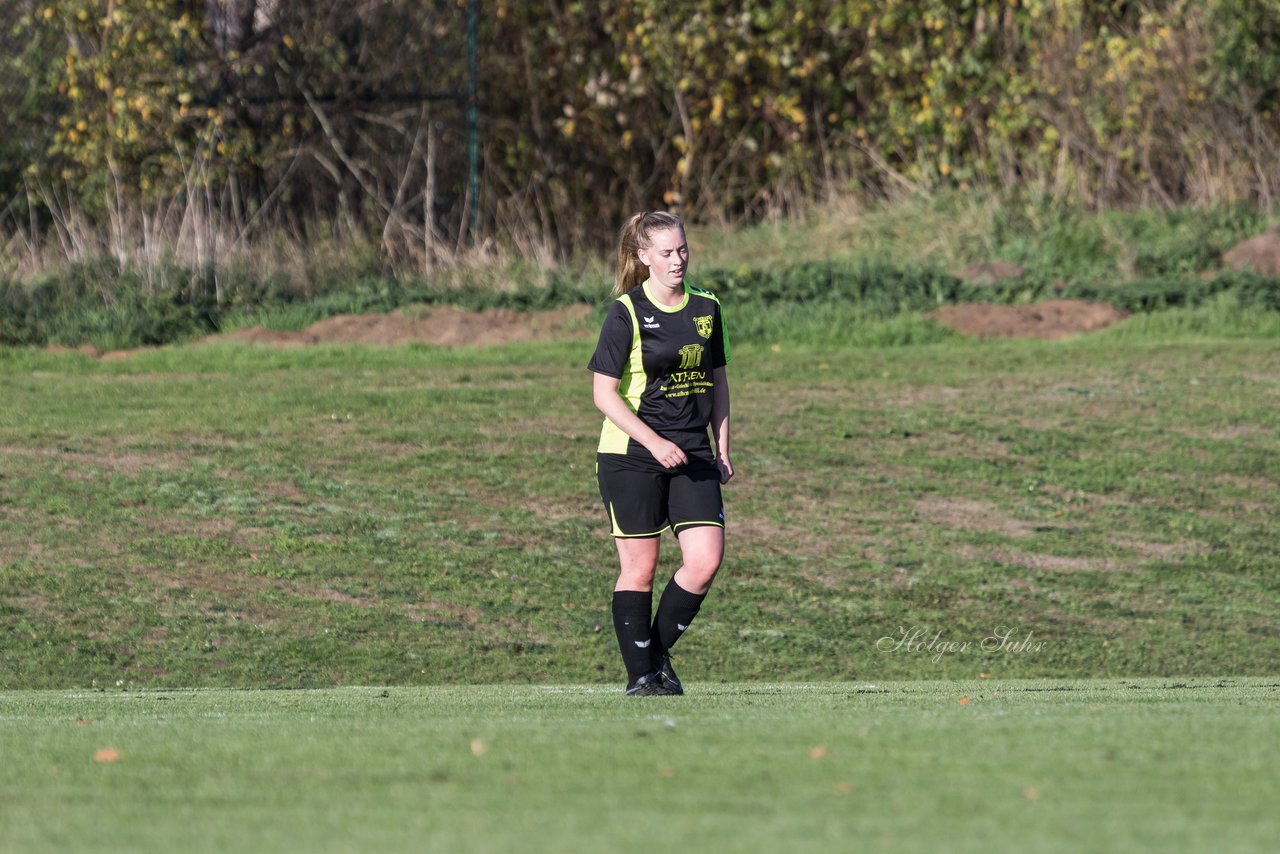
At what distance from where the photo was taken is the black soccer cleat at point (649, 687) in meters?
7.60

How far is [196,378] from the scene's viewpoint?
17953 mm

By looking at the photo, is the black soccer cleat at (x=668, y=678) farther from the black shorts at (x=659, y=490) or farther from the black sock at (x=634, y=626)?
the black shorts at (x=659, y=490)

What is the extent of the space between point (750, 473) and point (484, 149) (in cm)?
1231

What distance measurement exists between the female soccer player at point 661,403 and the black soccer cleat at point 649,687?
1.16ft

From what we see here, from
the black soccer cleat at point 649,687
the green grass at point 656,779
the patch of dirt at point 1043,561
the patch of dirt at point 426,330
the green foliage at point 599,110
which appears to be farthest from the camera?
the green foliage at point 599,110

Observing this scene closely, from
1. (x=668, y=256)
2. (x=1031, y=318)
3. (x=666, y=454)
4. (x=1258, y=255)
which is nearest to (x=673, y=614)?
(x=666, y=454)

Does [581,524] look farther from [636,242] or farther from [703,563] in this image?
[636,242]

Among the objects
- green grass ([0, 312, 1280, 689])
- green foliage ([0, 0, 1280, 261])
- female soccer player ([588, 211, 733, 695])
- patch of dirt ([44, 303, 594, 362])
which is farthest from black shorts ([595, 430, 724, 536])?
green foliage ([0, 0, 1280, 261])

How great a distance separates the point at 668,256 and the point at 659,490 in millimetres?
875

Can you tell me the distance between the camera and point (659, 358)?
717cm

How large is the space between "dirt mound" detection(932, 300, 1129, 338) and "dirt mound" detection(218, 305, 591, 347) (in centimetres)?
380

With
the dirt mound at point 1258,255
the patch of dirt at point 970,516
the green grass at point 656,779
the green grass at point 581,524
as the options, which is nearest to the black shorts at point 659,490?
the green grass at point 656,779

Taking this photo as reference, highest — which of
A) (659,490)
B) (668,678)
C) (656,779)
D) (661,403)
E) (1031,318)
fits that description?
(661,403)

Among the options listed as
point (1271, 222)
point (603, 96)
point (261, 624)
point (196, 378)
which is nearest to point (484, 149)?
point (603, 96)
